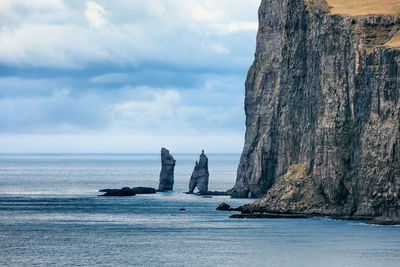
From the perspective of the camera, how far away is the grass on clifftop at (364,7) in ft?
479

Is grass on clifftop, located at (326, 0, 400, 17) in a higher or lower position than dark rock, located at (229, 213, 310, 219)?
higher

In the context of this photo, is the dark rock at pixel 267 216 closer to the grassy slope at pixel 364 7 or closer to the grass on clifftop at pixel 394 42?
the grass on clifftop at pixel 394 42

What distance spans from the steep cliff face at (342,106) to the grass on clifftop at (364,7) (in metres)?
1.53

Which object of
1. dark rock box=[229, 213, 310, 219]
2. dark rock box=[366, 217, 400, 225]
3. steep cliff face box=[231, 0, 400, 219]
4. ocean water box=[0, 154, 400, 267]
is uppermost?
steep cliff face box=[231, 0, 400, 219]

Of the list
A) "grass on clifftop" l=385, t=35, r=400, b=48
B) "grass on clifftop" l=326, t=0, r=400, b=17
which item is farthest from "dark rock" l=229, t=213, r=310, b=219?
"grass on clifftop" l=326, t=0, r=400, b=17

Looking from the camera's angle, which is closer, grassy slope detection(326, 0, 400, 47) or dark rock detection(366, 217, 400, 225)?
dark rock detection(366, 217, 400, 225)

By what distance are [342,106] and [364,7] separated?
19.6 metres

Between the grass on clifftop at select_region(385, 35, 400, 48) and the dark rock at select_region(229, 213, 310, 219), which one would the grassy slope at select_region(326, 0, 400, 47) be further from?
the dark rock at select_region(229, 213, 310, 219)

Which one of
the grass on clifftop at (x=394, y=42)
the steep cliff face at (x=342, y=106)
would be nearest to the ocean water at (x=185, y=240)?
the steep cliff face at (x=342, y=106)

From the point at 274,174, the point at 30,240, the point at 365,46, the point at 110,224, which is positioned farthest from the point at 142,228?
the point at 274,174

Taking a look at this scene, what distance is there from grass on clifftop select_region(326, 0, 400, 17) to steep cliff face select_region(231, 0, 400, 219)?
1.53 meters

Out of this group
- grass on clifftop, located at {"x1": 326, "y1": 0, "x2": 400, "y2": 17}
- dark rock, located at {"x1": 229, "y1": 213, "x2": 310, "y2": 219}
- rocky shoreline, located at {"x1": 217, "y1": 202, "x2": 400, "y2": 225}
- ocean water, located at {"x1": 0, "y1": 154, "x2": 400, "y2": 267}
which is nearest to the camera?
ocean water, located at {"x1": 0, "y1": 154, "x2": 400, "y2": 267}

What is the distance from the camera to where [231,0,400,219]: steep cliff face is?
425 ft

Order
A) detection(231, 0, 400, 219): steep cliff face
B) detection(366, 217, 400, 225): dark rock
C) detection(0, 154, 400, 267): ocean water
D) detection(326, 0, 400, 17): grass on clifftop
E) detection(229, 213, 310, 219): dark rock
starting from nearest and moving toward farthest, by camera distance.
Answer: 1. detection(0, 154, 400, 267): ocean water
2. detection(366, 217, 400, 225): dark rock
3. detection(231, 0, 400, 219): steep cliff face
4. detection(229, 213, 310, 219): dark rock
5. detection(326, 0, 400, 17): grass on clifftop
